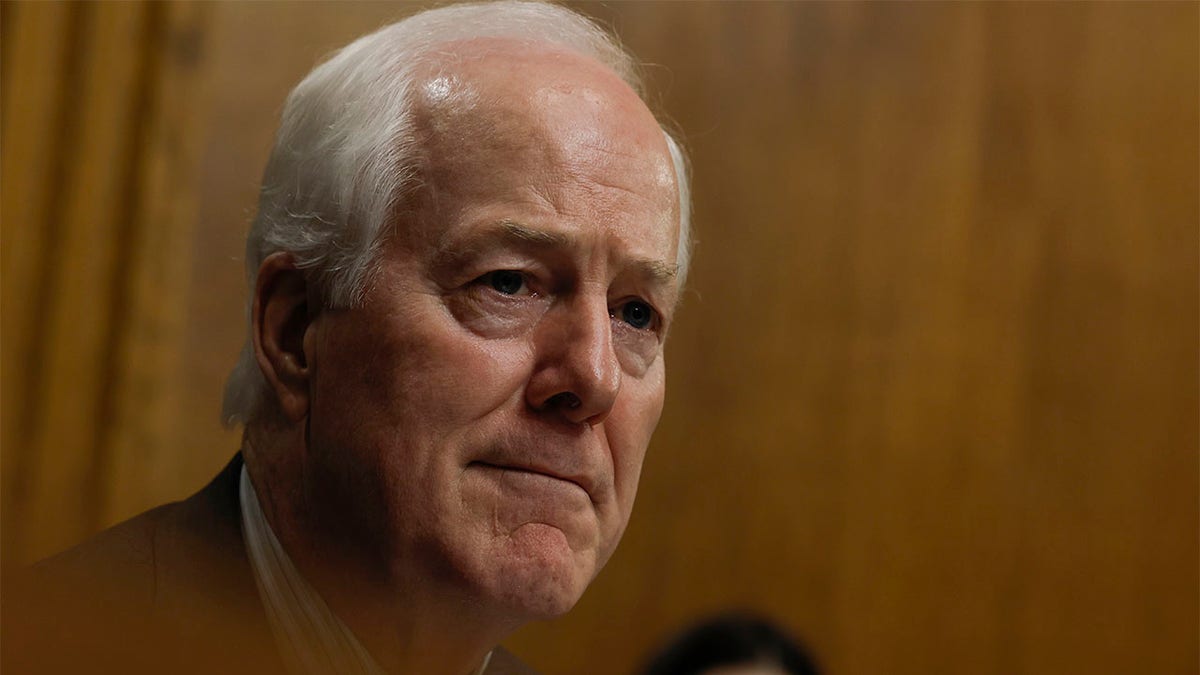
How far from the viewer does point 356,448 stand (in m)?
0.95

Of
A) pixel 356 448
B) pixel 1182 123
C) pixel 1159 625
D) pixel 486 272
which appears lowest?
pixel 1159 625

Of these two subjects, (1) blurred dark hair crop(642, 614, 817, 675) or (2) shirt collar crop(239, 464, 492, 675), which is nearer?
(2) shirt collar crop(239, 464, 492, 675)

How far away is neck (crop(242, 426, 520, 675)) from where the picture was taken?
0.92 metres

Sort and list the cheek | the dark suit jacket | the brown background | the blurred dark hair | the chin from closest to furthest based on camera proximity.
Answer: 1. the dark suit jacket
2. the chin
3. the cheek
4. the blurred dark hair
5. the brown background

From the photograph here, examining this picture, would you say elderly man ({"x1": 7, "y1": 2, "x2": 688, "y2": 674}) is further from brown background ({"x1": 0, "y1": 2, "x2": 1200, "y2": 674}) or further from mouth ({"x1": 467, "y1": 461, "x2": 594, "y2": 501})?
brown background ({"x1": 0, "y1": 2, "x2": 1200, "y2": 674})

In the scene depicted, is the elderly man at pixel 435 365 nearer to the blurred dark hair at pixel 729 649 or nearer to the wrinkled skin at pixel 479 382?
the wrinkled skin at pixel 479 382

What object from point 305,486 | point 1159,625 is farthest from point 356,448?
point 1159,625

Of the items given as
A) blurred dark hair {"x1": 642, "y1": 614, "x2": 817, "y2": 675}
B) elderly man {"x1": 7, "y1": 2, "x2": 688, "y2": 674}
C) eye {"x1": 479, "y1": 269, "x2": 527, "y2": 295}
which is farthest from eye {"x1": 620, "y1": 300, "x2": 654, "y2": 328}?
blurred dark hair {"x1": 642, "y1": 614, "x2": 817, "y2": 675}

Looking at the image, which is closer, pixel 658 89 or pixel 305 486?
pixel 305 486

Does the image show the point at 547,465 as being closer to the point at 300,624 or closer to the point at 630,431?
the point at 630,431

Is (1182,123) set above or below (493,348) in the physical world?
above

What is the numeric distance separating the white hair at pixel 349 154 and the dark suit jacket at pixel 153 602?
13cm

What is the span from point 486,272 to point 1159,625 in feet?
3.74

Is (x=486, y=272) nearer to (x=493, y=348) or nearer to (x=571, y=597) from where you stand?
(x=493, y=348)
